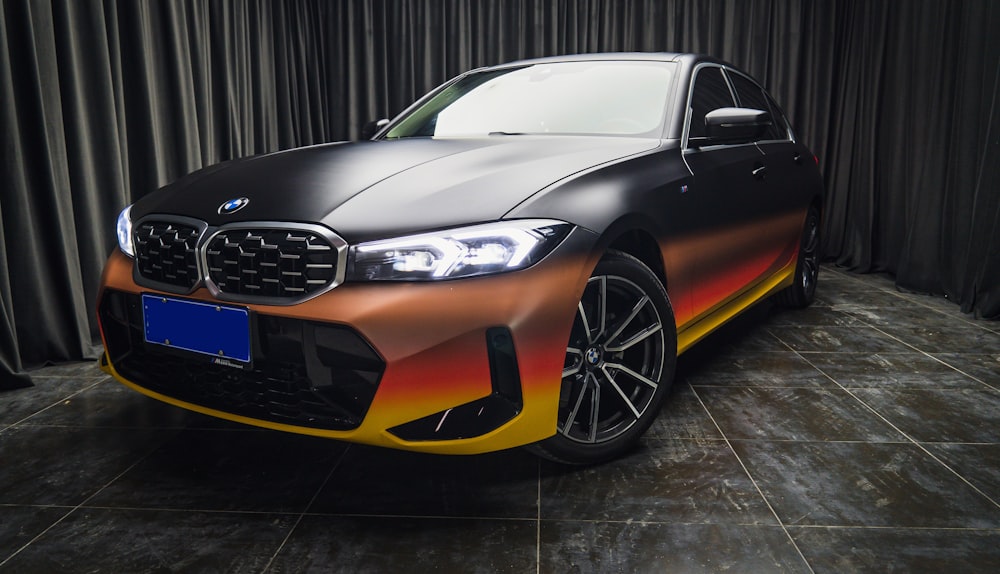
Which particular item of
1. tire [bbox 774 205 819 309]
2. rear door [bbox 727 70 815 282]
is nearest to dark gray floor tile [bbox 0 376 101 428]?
rear door [bbox 727 70 815 282]

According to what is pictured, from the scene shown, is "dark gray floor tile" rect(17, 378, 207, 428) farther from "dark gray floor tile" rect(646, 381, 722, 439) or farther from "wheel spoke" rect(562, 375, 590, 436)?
"dark gray floor tile" rect(646, 381, 722, 439)

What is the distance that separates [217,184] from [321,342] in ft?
2.20

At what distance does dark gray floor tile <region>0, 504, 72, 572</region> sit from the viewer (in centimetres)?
167

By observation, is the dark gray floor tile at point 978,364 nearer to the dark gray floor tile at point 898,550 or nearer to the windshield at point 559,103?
the dark gray floor tile at point 898,550

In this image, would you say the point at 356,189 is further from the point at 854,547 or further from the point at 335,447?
the point at 854,547

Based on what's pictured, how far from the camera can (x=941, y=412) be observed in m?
2.51

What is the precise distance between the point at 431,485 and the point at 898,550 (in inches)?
43.6

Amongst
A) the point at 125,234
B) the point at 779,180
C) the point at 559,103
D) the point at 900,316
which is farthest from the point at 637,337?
the point at 900,316

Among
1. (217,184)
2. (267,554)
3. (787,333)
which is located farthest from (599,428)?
(787,333)

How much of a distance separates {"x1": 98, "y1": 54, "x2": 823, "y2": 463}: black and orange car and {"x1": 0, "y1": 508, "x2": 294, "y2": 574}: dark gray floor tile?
255 mm

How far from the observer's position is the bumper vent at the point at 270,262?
1625mm

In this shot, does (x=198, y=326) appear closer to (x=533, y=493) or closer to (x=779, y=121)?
(x=533, y=493)

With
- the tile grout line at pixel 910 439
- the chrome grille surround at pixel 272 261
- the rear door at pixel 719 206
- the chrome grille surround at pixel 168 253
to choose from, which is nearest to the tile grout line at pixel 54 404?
the chrome grille surround at pixel 168 253

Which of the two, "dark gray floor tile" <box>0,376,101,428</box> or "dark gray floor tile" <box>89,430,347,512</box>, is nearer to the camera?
"dark gray floor tile" <box>89,430,347,512</box>
